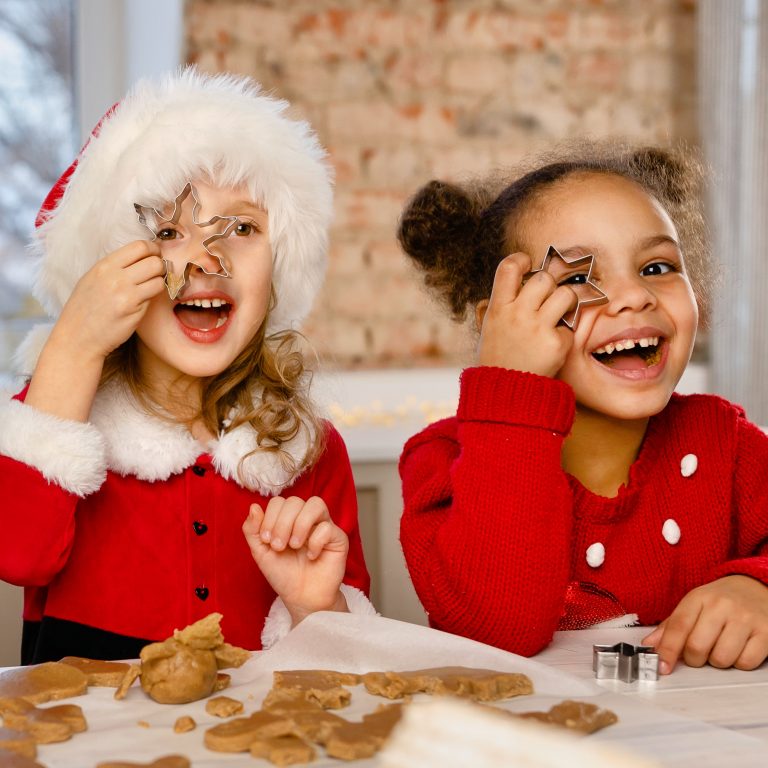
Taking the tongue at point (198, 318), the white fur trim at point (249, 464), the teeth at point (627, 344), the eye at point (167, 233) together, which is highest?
the eye at point (167, 233)

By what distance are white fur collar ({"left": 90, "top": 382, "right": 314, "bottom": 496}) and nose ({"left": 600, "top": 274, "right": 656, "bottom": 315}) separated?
43cm

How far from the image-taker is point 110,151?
1346 mm

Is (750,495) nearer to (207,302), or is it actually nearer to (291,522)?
(291,522)

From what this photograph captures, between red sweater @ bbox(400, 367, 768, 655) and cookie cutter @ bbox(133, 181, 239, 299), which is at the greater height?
cookie cutter @ bbox(133, 181, 239, 299)

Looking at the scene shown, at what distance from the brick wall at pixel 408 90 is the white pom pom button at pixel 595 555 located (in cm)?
168

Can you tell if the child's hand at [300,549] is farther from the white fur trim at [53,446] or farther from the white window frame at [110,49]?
the white window frame at [110,49]

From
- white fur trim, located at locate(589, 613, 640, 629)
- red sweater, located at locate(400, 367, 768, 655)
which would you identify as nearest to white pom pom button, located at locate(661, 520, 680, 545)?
red sweater, located at locate(400, 367, 768, 655)

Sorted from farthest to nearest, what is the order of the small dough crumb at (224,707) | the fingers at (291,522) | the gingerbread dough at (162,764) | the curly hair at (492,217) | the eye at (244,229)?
the curly hair at (492,217) → the eye at (244,229) → the fingers at (291,522) → the small dough crumb at (224,707) → the gingerbread dough at (162,764)

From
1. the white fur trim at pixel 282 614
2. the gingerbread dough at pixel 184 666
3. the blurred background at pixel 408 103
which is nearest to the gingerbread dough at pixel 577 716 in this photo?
the gingerbread dough at pixel 184 666

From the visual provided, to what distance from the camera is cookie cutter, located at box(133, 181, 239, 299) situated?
1.23 metres

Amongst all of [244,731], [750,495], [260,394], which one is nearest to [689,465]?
[750,495]

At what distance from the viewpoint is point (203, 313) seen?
1.33m

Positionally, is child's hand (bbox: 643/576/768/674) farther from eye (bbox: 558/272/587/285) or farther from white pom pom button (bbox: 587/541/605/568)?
eye (bbox: 558/272/587/285)

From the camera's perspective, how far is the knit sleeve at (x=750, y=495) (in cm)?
124
